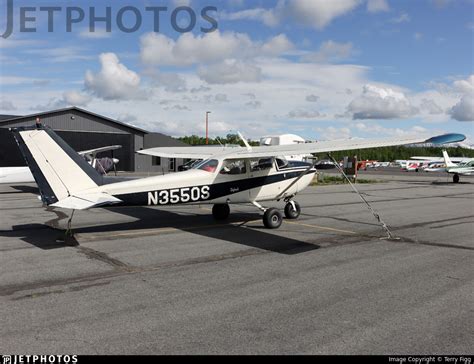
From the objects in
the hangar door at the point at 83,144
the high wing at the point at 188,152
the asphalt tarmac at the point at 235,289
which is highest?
the hangar door at the point at 83,144

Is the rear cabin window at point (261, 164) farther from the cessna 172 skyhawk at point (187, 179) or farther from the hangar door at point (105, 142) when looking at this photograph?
the hangar door at point (105, 142)

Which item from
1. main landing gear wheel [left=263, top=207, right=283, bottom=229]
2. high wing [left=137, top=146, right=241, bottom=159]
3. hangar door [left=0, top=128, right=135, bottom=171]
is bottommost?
main landing gear wheel [left=263, top=207, right=283, bottom=229]

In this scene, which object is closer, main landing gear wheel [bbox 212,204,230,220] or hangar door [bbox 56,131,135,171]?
main landing gear wheel [bbox 212,204,230,220]

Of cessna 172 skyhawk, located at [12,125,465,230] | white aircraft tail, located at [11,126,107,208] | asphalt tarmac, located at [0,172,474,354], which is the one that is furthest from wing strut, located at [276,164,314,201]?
white aircraft tail, located at [11,126,107,208]

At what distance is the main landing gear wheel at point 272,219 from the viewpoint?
39.4 ft

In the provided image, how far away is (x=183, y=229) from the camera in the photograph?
39.6 ft

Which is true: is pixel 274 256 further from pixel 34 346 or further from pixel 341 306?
pixel 34 346

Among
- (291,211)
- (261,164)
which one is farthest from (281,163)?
(291,211)

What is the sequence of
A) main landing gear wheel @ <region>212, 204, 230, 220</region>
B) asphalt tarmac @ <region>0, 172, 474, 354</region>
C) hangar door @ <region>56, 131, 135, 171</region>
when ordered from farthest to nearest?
hangar door @ <region>56, 131, 135, 171</region> → main landing gear wheel @ <region>212, 204, 230, 220</region> → asphalt tarmac @ <region>0, 172, 474, 354</region>

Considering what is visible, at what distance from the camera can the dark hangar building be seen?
44406 mm

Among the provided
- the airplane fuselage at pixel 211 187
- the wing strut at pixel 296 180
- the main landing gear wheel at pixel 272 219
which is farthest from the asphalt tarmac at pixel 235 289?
the wing strut at pixel 296 180

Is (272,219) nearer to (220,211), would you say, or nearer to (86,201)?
(220,211)

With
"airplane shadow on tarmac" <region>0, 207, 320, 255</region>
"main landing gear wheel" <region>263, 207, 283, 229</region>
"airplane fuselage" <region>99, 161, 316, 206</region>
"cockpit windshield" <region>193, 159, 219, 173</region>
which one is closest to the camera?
"airplane shadow on tarmac" <region>0, 207, 320, 255</region>

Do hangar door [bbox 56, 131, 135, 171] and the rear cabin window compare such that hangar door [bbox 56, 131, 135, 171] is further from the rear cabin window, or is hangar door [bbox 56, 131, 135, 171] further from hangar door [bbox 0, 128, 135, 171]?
the rear cabin window
